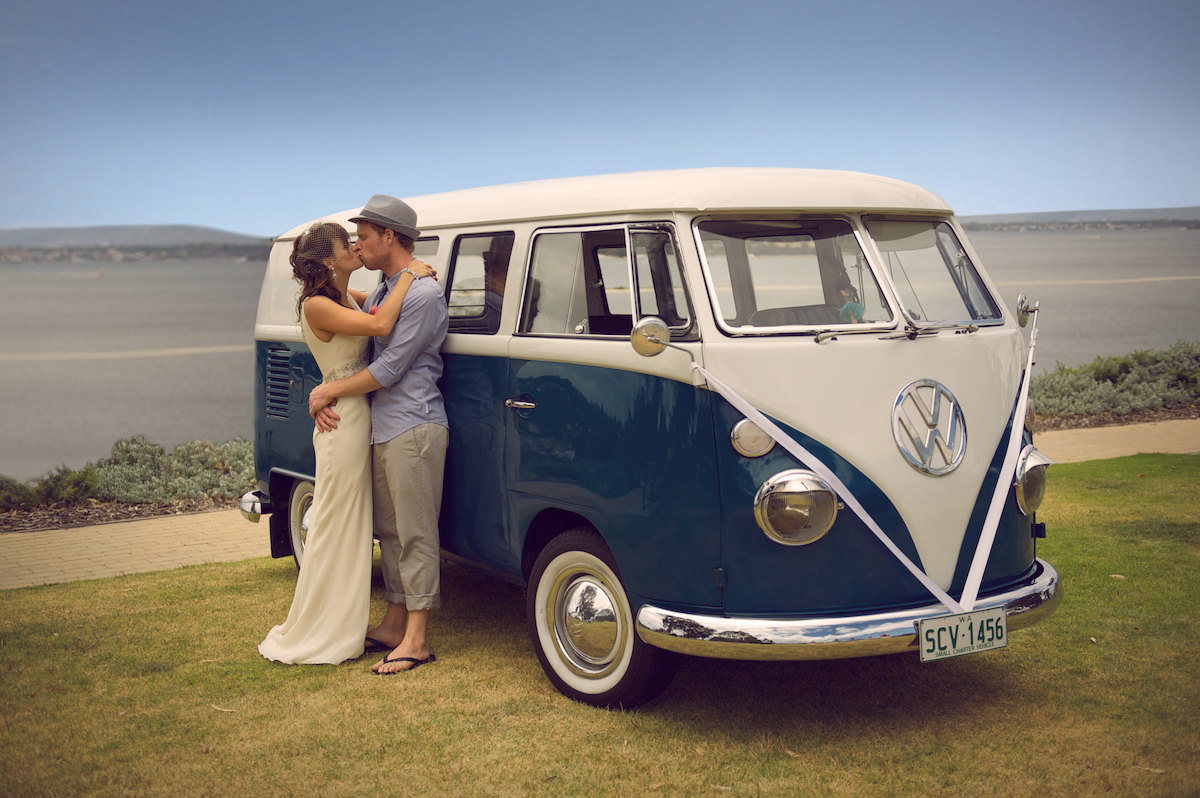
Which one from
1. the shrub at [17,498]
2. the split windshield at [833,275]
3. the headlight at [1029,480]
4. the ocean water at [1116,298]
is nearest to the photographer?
the split windshield at [833,275]

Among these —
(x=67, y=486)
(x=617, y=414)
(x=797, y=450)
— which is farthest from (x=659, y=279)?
(x=67, y=486)

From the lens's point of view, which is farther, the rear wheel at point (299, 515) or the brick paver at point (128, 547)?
the brick paver at point (128, 547)

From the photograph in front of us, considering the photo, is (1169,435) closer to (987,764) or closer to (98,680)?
(987,764)

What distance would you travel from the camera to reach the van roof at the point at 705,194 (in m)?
4.56

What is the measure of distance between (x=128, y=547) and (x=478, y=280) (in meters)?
4.72

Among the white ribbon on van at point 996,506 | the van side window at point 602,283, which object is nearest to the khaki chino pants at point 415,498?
the van side window at point 602,283

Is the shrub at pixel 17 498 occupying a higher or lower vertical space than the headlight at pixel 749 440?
lower

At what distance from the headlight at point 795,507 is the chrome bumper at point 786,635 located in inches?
13.2

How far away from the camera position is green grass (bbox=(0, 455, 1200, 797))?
420 centimetres

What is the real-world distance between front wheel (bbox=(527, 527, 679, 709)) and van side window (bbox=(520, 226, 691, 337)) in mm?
954

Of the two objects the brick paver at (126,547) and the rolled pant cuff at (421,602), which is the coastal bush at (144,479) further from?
the rolled pant cuff at (421,602)

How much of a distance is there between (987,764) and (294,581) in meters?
4.77

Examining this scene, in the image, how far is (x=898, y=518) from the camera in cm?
438

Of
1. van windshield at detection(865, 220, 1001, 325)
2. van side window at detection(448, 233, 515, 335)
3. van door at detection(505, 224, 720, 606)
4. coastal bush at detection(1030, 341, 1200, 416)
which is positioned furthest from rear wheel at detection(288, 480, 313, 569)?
coastal bush at detection(1030, 341, 1200, 416)
